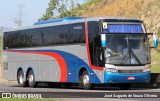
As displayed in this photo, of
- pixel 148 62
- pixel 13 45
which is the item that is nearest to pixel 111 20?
pixel 148 62

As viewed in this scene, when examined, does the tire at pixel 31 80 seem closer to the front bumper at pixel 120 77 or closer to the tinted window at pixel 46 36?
the tinted window at pixel 46 36

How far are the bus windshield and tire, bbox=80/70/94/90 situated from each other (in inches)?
82.8

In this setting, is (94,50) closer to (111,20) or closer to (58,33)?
(111,20)

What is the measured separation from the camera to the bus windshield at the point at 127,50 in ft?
93.7

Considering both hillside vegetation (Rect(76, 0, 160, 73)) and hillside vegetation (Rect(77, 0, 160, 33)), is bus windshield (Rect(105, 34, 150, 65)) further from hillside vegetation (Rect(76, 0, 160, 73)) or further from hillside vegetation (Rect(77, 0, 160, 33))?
hillside vegetation (Rect(77, 0, 160, 33))

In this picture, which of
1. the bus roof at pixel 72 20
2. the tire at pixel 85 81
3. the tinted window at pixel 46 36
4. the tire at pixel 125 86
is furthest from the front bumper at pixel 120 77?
the bus roof at pixel 72 20

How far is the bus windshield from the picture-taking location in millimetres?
28562

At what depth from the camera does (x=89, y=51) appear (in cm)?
2962

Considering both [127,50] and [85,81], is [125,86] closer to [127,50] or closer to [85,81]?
[85,81]

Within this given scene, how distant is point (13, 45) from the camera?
38.4 meters

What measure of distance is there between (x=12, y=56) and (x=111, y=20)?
1118 cm

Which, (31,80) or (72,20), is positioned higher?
(72,20)

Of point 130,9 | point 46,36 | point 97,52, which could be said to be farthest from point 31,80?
point 130,9

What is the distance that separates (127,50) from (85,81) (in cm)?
318
